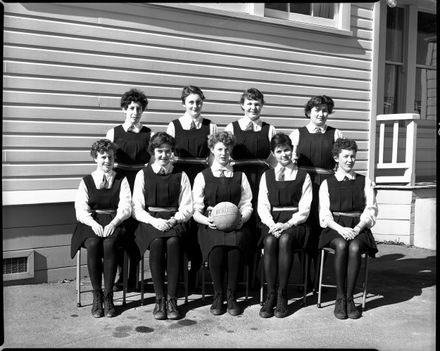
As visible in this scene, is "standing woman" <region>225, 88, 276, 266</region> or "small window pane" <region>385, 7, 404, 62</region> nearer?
"standing woman" <region>225, 88, 276, 266</region>

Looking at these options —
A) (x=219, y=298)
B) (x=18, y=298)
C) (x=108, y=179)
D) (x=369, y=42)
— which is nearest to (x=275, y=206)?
(x=219, y=298)

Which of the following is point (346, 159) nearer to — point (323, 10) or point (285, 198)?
point (285, 198)

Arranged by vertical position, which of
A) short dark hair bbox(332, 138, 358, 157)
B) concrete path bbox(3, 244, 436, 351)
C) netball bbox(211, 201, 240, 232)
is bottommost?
concrete path bbox(3, 244, 436, 351)

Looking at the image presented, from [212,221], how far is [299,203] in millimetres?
857

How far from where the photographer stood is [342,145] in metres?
5.06

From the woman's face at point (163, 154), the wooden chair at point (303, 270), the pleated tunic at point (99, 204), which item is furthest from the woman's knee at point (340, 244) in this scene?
the pleated tunic at point (99, 204)

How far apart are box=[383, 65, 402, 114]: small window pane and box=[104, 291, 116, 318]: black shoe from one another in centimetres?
701

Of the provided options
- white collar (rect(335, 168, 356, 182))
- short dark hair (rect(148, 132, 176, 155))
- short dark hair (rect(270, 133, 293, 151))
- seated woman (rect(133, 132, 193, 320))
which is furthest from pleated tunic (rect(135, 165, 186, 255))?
white collar (rect(335, 168, 356, 182))

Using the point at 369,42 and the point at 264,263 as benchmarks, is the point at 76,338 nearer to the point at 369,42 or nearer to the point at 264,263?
the point at 264,263

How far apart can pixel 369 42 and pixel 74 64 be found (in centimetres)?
466

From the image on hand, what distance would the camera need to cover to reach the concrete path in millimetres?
4180

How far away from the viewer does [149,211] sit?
16.3ft

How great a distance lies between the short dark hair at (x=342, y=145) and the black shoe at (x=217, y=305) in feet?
5.61

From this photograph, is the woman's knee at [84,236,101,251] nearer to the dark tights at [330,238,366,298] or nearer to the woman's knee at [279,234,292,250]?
the woman's knee at [279,234,292,250]
